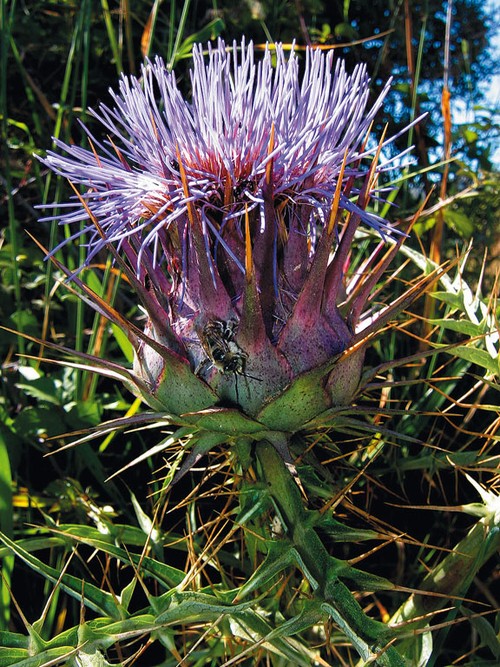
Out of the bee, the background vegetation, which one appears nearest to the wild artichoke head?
the bee

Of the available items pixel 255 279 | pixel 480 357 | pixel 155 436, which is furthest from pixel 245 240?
pixel 155 436

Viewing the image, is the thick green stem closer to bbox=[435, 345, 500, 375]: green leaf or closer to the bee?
the bee

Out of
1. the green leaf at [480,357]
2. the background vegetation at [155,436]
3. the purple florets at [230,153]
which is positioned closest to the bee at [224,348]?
the purple florets at [230,153]

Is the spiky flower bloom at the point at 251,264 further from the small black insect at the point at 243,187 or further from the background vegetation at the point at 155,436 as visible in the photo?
the background vegetation at the point at 155,436

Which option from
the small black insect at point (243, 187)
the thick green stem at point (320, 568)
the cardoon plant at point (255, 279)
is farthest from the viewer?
the small black insect at point (243, 187)

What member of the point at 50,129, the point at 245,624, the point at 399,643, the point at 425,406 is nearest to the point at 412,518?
the point at 425,406
